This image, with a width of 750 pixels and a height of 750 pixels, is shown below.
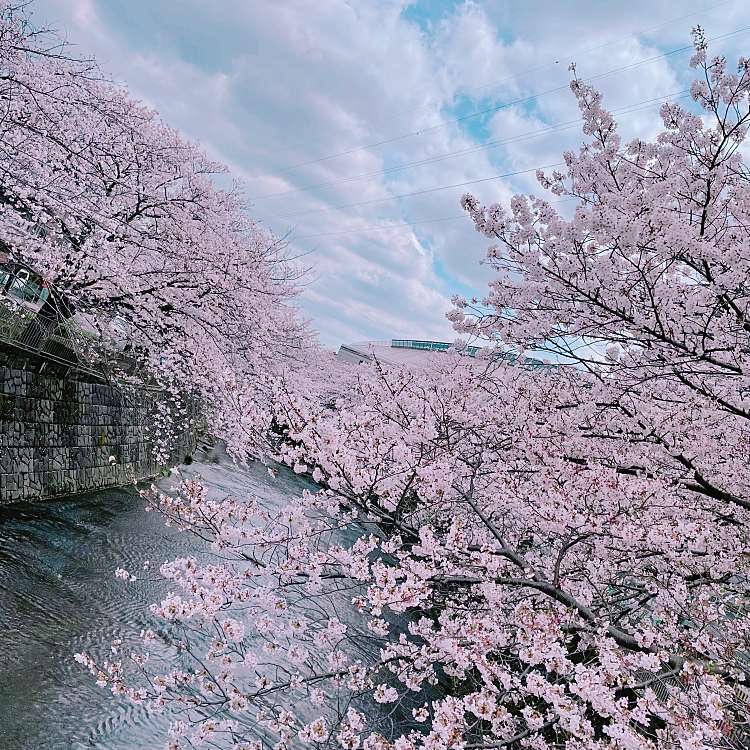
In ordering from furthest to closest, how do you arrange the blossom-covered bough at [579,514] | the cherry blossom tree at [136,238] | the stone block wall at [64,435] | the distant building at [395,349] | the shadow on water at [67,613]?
the distant building at [395,349] < the stone block wall at [64,435] < the cherry blossom tree at [136,238] < the shadow on water at [67,613] < the blossom-covered bough at [579,514]

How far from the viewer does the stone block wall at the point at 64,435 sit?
1011 cm

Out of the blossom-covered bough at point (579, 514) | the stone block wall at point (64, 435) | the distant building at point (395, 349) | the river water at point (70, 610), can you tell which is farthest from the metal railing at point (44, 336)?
the distant building at point (395, 349)

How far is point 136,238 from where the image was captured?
11766 millimetres

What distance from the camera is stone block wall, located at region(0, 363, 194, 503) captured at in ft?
33.2

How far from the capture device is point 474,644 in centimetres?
335

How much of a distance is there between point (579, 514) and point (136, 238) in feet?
36.0

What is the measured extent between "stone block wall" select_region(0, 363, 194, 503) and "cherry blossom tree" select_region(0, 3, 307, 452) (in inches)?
54.7

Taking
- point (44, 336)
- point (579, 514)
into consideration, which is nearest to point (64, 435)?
point (44, 336)

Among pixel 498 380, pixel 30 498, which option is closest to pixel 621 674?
pixel 498 380

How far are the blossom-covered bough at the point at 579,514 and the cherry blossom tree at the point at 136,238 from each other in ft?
14.2

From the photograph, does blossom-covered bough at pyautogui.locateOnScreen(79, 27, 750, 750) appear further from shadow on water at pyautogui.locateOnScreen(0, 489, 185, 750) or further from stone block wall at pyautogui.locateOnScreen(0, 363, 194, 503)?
stone block wall at pyautogui.locateOnScreen(0, 363, 194, 503)

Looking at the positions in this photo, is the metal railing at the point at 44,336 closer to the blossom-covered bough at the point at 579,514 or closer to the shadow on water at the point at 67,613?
the shadow on water at the point at 67,613

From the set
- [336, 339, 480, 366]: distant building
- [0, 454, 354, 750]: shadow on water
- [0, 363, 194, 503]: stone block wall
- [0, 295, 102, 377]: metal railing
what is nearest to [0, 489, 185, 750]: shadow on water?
[0, 454, 354, 750]: shadow on water

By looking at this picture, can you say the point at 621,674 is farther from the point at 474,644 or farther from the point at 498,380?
the point at 498,380
